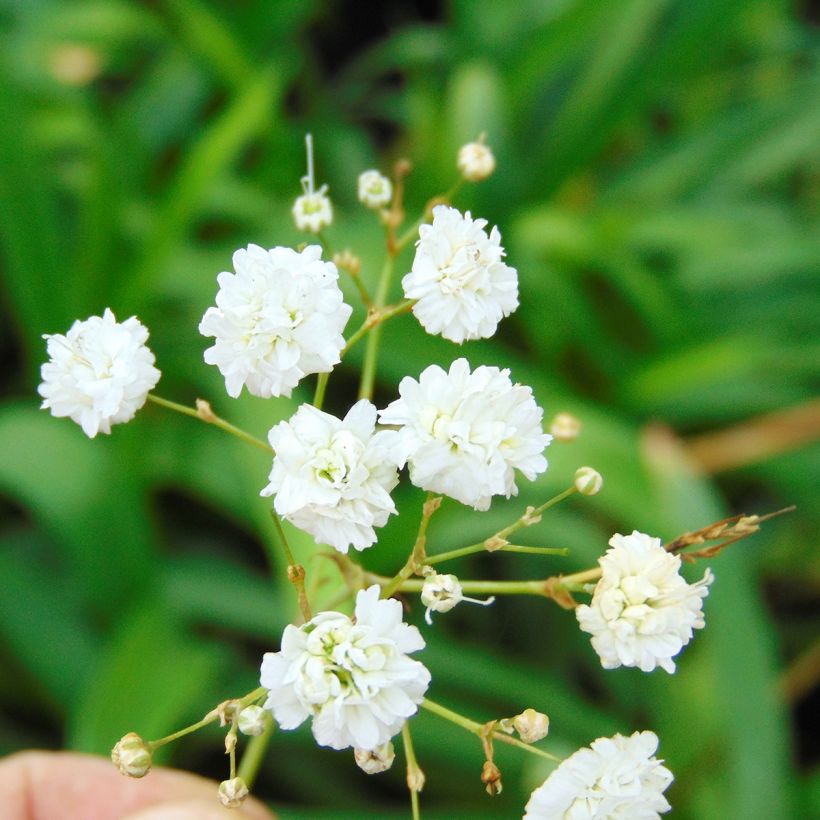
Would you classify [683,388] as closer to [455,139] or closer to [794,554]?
[794,554]

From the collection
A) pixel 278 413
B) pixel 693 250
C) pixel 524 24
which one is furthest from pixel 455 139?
pixel 278 413

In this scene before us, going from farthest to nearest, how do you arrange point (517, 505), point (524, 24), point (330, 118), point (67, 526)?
point (330, 118) < point (524, 24) < point (517, 505) < point (67, 526)

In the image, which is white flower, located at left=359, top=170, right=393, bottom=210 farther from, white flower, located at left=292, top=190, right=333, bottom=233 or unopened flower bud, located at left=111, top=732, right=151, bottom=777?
unopened flower bud, located at left=111, top=732, right=151, bottom=777

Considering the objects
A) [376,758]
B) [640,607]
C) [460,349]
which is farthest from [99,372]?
[460,349]

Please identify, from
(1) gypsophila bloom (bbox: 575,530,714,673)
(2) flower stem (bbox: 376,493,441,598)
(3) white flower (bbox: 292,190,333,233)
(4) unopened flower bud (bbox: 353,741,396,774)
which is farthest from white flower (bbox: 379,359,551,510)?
(3) white flower (bbox: 292,190,333,233)

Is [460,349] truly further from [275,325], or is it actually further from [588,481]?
[275,325]

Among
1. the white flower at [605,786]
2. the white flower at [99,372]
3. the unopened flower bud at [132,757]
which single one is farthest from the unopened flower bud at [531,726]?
the white flower at [99,372]
